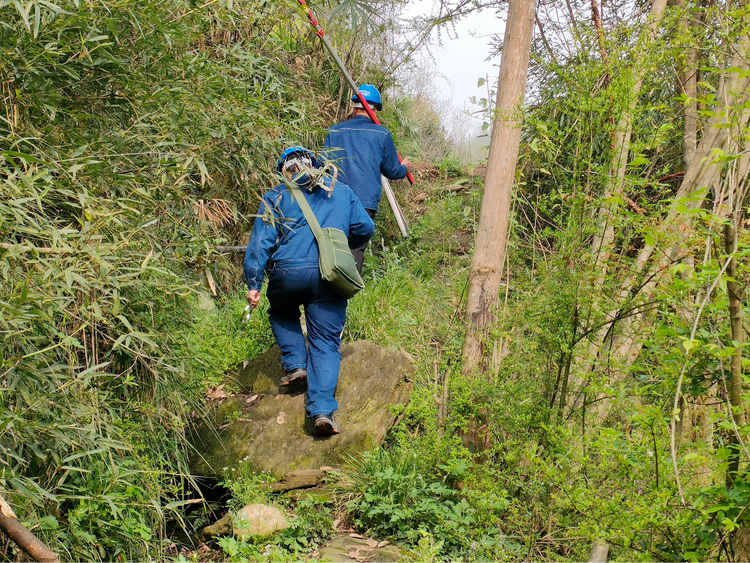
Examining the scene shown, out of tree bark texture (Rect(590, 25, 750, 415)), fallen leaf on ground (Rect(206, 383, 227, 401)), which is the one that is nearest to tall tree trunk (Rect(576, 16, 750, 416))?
tree bark texture (Rect(590, 25, 750, 415))

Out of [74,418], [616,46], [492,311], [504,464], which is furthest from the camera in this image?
[492,311]

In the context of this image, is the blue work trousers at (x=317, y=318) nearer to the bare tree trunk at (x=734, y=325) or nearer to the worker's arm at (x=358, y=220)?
the worker's arm at (x=358, y=220)

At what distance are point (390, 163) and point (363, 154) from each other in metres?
0.36

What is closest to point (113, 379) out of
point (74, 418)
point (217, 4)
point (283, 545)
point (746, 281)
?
point (74, 418)

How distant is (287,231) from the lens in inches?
185

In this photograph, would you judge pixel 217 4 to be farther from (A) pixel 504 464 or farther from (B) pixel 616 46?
(A) pixel 504 464

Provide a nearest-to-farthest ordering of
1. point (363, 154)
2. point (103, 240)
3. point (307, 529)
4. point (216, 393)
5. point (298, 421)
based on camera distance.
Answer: point (103, 240)
point (307, 529)
point (298, 421)
point (216, 393)
point (363, 154)

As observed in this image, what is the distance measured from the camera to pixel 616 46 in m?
3.51

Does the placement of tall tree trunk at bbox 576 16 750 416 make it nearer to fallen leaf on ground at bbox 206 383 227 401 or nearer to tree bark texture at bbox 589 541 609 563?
tree bark texture at bbox 589 541 609 563

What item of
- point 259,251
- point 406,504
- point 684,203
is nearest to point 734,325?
point 684,203

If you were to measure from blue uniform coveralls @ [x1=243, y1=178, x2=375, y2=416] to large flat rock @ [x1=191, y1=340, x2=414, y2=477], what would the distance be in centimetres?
28

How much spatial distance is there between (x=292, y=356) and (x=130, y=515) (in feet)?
5.87

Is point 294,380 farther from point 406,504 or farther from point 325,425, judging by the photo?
point 406,504

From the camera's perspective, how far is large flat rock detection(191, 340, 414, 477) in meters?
4.68
